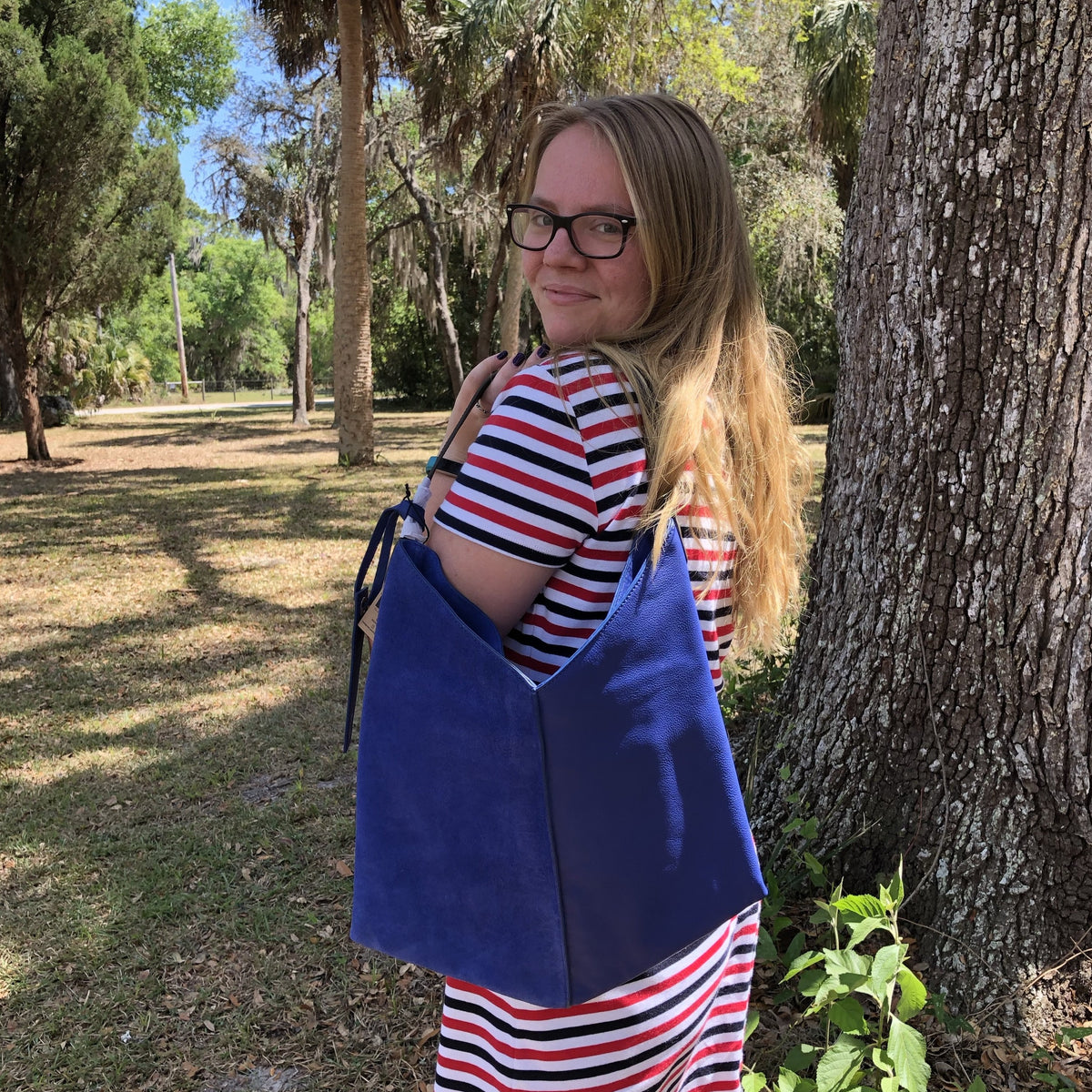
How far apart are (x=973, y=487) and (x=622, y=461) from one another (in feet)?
4.25

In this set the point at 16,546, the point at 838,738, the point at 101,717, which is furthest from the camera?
the point at 16,546

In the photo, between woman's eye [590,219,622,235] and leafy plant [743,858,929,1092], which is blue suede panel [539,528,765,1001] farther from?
leafy plant [743,858,929,1092]

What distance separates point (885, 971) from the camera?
190 cm

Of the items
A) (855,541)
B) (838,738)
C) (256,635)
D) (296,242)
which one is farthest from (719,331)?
(296,242)

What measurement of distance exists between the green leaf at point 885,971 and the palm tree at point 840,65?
12.8 m

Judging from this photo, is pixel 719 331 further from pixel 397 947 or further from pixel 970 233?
pixel 970 233

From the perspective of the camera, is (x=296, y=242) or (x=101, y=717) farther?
(x=296, y=242)

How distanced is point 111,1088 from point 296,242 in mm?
24015

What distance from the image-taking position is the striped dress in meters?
1.04

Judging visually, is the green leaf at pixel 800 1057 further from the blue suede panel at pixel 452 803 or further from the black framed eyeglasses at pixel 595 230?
the black framed eyeglasses at pixel 595 230

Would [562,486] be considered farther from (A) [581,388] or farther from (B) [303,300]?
(B) [303,300]

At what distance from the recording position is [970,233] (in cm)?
198

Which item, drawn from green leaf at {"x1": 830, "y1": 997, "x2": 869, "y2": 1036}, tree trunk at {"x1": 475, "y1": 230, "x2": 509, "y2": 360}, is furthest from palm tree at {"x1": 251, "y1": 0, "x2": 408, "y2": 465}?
→ green leaf at {"x1": 830, "y1": 997, "x2": 869, "y2": 1036}

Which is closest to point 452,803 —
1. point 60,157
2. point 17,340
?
point 60,157
